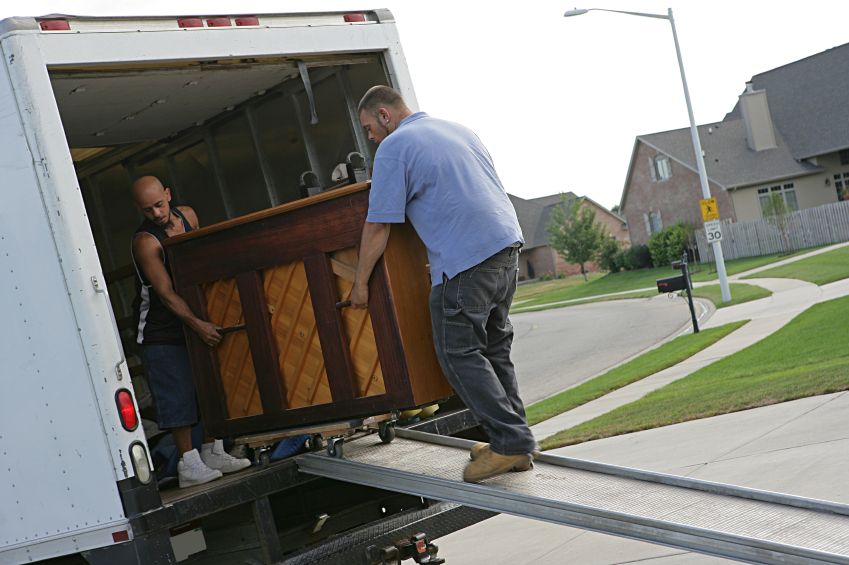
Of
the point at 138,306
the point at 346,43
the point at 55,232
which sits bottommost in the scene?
the point at 138,306

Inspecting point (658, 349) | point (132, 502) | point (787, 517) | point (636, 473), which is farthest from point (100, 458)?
point (658, 349)

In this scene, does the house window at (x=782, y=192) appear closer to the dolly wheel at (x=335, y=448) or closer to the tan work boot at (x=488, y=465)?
the dolly wheel at (x=335, y=448)

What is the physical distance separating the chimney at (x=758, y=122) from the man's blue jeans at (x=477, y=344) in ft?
186

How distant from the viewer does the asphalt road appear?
22062mm

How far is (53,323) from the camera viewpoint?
16.1 ft

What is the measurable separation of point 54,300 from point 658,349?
18024 mm

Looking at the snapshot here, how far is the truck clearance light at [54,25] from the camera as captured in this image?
4964 millimetres

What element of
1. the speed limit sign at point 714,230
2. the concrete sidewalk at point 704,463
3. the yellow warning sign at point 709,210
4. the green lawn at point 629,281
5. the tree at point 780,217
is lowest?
the green lawn at point 629,281

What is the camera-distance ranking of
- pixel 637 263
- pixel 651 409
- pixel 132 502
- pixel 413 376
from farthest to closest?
pixel 637 263, pixel 651 409, pixel 413 376, pixel 132 502

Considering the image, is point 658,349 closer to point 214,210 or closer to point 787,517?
point 214,210

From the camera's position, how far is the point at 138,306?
6.46 meters

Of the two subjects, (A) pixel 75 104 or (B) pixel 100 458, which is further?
(A) pixel 75 104

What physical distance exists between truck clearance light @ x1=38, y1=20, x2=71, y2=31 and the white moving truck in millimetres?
10

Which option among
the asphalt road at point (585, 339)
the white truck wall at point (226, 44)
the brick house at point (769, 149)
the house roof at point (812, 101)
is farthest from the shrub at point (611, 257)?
the white truck wall at point (226, 44)
